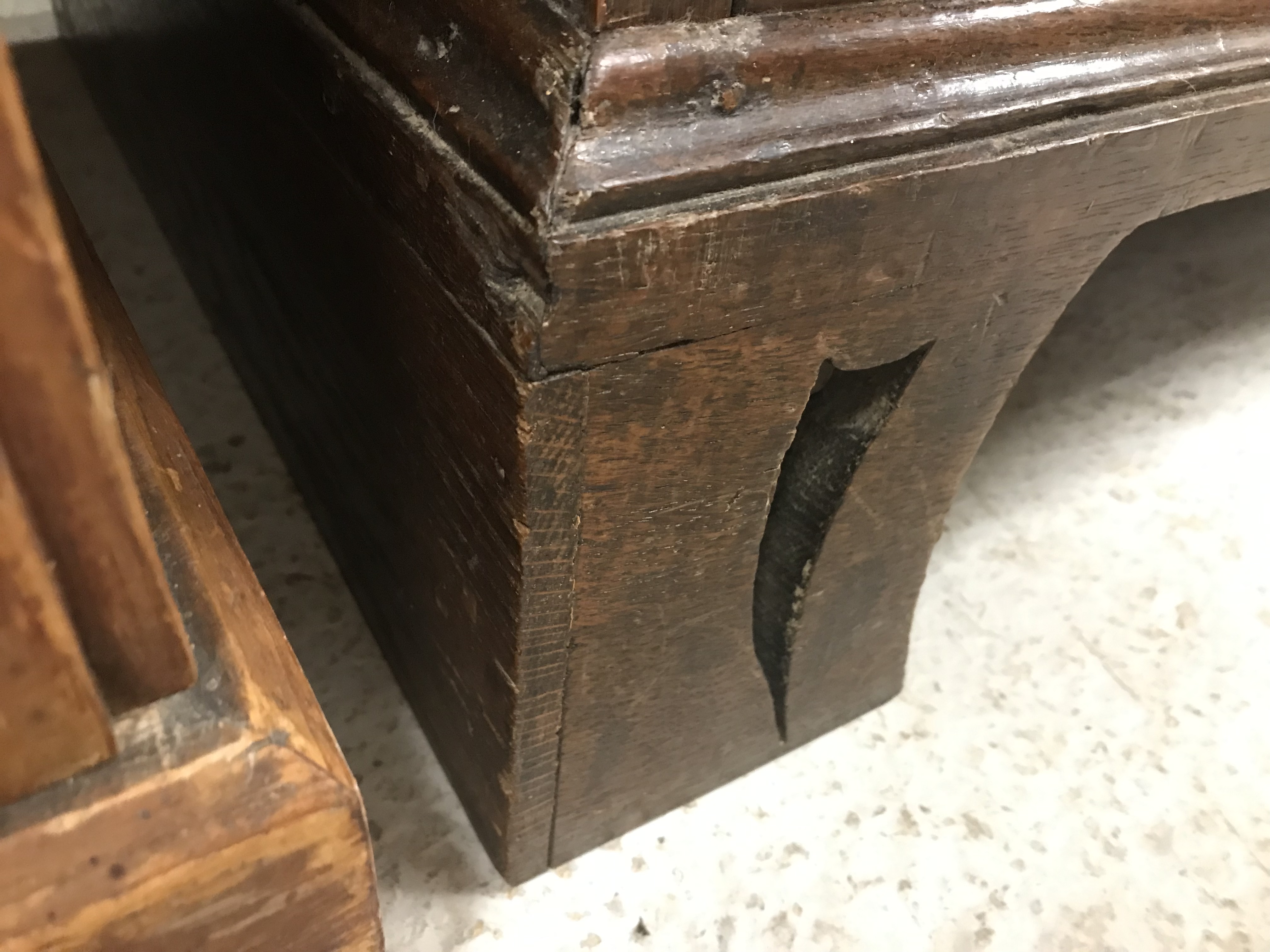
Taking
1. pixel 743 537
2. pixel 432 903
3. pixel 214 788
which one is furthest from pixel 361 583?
pixel 214 788

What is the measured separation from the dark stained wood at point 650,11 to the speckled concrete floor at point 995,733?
0.62 metres

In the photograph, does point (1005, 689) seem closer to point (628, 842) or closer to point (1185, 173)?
point (628, 842)

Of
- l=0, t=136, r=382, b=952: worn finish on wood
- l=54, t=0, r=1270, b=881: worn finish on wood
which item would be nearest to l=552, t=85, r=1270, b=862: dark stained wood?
l=54, t=0, r=1270, b=881: worn finish on wood

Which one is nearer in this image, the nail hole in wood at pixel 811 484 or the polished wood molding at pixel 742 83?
the polished wood molding at pixel 742 83

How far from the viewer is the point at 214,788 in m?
0.35

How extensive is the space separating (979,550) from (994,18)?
2.20 ft

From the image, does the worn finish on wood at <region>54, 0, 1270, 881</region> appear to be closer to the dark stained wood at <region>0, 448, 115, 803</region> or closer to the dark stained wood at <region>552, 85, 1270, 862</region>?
the dark stained wood at <region>552, 85, 1270, 862</region>

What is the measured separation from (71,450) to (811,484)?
0.49 metres

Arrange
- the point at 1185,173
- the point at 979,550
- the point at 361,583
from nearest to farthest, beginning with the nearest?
the point at 1185,173 → the point at 361,583 → the point at 979,550

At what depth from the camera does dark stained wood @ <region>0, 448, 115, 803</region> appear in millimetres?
278

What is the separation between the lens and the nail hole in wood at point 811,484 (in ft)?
2.06

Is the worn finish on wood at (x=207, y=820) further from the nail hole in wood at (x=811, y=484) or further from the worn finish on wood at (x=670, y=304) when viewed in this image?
the nail hole in wood at (x=811, y=484)

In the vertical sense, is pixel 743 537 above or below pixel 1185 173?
below

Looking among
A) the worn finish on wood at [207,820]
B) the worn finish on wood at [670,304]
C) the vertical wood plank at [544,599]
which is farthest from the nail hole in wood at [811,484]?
the worn finish on wood at [207,820]
